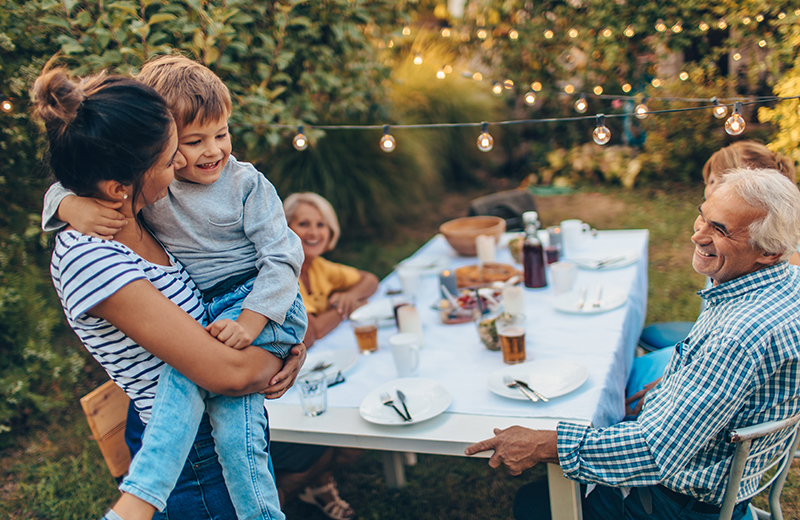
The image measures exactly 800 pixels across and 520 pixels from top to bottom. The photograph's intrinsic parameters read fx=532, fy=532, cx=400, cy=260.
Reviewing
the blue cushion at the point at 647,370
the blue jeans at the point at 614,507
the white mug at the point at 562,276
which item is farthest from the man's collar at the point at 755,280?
the white mug at the point at 562,276

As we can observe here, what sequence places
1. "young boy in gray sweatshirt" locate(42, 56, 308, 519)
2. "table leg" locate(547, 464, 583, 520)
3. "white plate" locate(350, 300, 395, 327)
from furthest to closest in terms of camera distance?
"white plate" locate(350, 300, 395, 327), "table leg" locate(547, 464, 583, 520), "young boy in gray sweatshirt" locate(42, 56, 308, 519)

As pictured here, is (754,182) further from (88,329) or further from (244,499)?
(88,329)

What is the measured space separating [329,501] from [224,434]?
144 centimetres

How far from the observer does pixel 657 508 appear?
1541 mm

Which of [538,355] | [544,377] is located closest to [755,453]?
[544,377]

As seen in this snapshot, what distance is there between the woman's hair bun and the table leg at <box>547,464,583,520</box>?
4.74ft

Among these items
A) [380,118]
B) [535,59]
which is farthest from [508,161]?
[380,118]

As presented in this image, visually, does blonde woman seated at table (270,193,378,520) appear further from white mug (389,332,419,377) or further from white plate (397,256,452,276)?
white mug (389,332,419,377)

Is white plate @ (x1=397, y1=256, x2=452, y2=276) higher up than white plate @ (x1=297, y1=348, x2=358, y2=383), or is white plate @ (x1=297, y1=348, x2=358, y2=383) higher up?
white plate @ (x1=397, y1=256, x2=452, y2=276)

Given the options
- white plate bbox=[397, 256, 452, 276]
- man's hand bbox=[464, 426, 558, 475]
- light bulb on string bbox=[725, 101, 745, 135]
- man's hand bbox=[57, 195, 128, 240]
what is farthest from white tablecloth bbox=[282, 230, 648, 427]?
man's hand bbox=[57, 195, 128, 240]

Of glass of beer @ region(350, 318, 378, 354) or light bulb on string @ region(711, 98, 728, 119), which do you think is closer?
light bulb on string @ region(711, 98, 728, 119)

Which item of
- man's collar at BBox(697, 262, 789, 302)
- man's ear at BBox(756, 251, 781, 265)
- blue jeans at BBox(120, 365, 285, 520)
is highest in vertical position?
man's ear at BBox(756, 251, 781, 265)

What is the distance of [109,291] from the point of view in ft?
3.49

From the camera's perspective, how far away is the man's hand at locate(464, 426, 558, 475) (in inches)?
57.6
